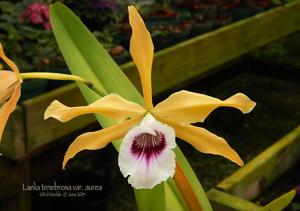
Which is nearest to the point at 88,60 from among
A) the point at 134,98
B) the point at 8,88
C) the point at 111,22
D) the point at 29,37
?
the point at 134,98

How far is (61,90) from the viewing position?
196cm

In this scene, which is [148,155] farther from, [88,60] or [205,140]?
[88,60]

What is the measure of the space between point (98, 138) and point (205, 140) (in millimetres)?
158

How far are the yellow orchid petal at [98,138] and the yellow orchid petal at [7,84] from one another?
0.40ft

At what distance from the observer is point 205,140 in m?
0.82

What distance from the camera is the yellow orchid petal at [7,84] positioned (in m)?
0.81

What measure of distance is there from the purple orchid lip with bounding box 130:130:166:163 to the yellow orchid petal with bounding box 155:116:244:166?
0.12 feet

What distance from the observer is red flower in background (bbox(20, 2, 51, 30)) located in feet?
7.33

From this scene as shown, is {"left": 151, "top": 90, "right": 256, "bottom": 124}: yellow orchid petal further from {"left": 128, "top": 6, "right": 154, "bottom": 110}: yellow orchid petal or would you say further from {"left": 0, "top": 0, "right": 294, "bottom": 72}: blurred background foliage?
{"left": 0, "top": 0, "right": 294, "bottom": 72}: blurred background foliage

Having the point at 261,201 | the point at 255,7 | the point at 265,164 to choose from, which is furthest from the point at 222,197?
the point at 255,7

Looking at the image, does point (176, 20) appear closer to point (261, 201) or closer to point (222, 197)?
point (261, 201)

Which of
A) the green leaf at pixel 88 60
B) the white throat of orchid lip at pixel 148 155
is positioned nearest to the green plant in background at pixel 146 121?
the white throat of orchid lip at pixel 148 155

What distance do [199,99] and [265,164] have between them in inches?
43.0

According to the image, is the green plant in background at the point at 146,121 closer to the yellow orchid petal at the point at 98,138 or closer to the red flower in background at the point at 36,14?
the yellow orchid petal at the point at 98,138
